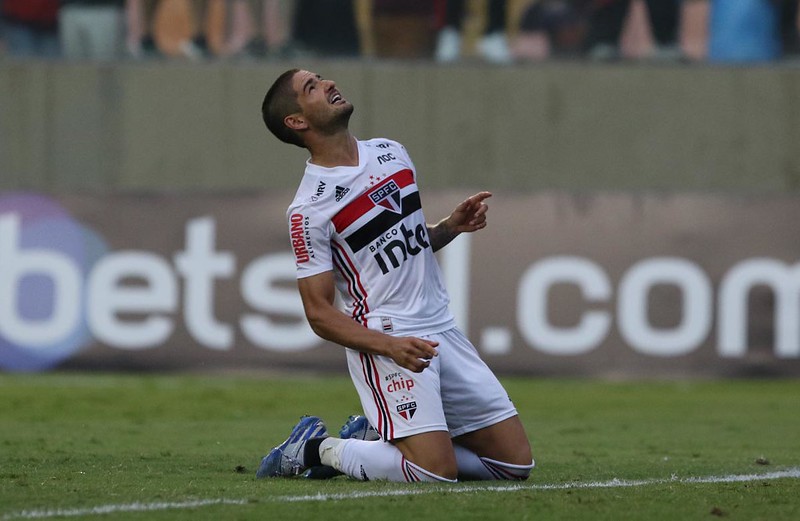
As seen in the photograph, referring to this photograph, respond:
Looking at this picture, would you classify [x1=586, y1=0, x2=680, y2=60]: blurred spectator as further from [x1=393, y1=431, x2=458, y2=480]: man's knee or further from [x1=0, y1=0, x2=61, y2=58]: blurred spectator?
[x1=393, y1=431, x2=458, y2=480]: man's knee

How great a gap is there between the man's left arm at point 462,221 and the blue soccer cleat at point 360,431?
90 cm

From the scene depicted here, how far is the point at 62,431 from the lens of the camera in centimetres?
923

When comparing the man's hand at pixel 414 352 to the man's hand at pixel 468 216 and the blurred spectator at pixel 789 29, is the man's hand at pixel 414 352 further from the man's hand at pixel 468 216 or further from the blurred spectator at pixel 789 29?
the blurred spectator at pixel 789 29

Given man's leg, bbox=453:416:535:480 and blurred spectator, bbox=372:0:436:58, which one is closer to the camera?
man's leg, bbox=453:416:535:480

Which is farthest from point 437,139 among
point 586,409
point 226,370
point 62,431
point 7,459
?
point 7,459

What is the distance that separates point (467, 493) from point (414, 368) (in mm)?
572

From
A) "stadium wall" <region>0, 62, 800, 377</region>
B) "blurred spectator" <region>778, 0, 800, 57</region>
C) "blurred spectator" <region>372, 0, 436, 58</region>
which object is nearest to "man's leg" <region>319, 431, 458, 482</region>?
"stadium wall" <region>0, 62, 800, 377</region>

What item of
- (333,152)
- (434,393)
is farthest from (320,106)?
(434,393)

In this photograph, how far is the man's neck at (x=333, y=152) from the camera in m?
6.57

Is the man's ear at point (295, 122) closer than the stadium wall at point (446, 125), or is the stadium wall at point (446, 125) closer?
the man's ear at point (295, 122)

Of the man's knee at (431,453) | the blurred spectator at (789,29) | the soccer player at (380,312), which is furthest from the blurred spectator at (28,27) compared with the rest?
the man's knee at (431,453)

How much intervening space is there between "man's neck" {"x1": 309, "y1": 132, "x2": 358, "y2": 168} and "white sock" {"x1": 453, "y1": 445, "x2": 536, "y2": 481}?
4.65 ft

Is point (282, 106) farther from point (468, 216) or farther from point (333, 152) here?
point (468, 216)

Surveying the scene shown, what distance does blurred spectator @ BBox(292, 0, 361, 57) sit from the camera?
15.6 meters
